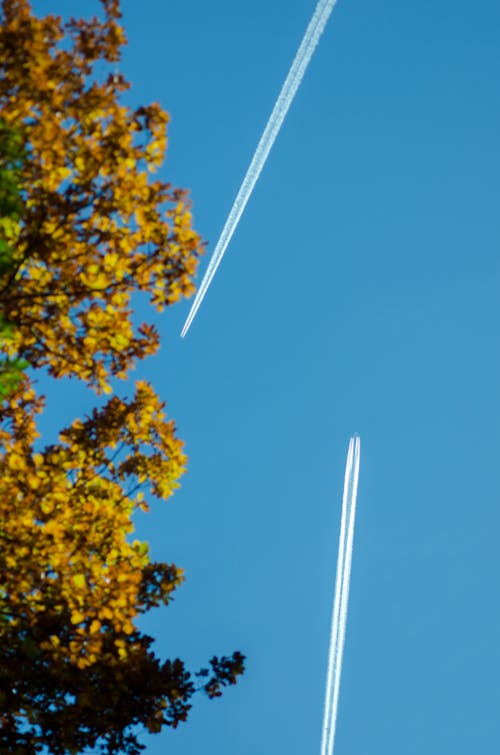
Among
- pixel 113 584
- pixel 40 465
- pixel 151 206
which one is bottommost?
pixel 113 584

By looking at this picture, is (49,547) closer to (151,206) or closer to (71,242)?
(71,242)

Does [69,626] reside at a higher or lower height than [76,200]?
lower

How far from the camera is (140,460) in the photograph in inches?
471

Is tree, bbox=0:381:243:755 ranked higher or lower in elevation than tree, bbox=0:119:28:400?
lower

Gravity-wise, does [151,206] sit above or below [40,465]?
above

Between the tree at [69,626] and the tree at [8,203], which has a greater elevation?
the tree at [8,203]

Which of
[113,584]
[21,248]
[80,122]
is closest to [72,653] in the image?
[113,584]

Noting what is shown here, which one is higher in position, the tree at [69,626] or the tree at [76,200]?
the tree at [76,200]

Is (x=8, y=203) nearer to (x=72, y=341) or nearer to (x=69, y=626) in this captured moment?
(x=72, y=341)

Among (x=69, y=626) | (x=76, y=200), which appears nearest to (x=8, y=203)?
(x=76, y=200)

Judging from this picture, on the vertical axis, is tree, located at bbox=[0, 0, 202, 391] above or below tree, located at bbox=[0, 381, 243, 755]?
above

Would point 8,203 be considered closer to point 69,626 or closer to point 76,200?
point 76,200

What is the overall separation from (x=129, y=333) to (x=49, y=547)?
3193 mm

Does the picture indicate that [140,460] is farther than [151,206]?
Yes
